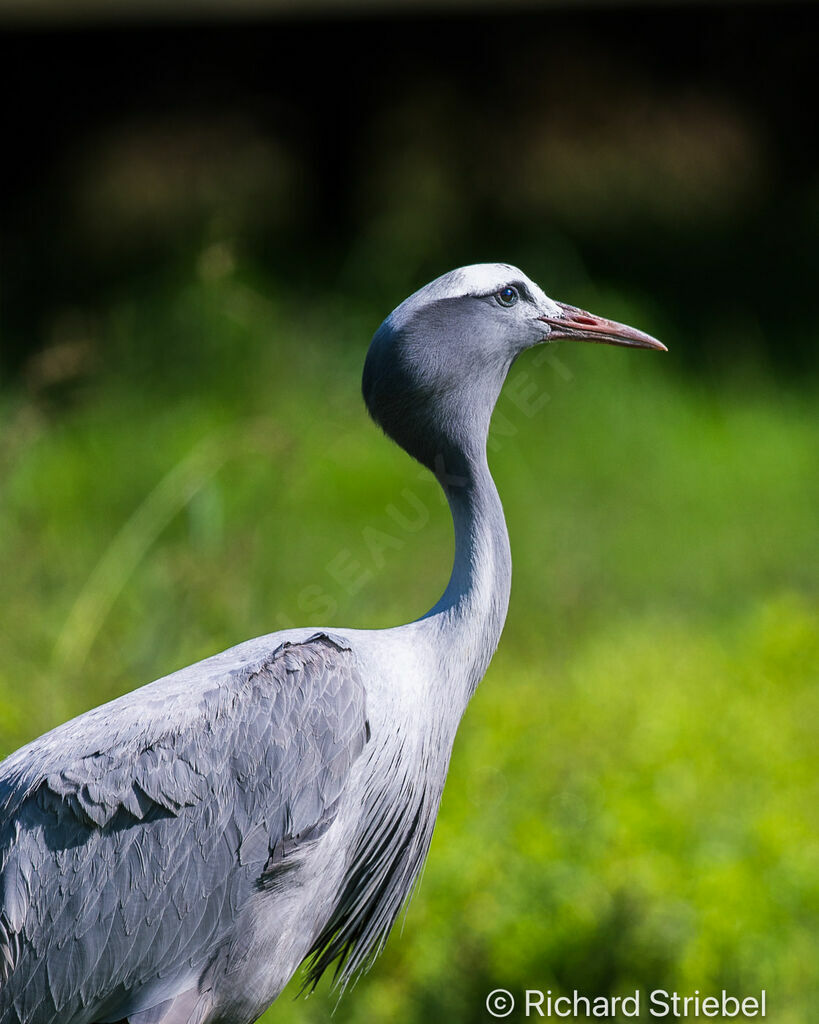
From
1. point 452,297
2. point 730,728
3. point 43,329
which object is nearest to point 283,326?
point 43,329

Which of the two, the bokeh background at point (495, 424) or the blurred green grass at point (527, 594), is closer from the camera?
the blurred green grass at point (527, 594)

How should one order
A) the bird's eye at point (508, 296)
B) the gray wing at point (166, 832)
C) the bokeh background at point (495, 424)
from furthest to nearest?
the bokeh background at point (495, 424) < the bird's eye at point (508, 296) < the gray wing at point (166, 832)

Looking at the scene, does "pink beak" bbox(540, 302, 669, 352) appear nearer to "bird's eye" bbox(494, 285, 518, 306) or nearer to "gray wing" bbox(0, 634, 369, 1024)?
"bird's eye" bbox(494, 285, 518, 306)

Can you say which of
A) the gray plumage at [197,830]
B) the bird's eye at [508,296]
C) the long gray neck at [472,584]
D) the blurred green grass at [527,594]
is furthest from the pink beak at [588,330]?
the blurred green grass at [527,594]

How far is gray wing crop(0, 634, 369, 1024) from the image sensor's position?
246 cm

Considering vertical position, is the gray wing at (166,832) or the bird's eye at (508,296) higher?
the bird's eye at (508,296)

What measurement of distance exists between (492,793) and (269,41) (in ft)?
19.7

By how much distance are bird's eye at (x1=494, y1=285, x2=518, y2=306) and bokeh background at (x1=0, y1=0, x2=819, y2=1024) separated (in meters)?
1.35

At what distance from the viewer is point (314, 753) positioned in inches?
97.7

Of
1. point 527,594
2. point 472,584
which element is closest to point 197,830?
point 472,584

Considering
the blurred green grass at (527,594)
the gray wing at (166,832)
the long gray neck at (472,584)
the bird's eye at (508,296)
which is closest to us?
the gray wing at (166,832)

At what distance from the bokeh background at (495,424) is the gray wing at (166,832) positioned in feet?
3.48

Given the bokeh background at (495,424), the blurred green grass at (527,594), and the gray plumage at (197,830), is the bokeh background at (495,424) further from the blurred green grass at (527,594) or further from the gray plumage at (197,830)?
the gray plumage at (197,830)

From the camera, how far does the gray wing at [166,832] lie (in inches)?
97.0
